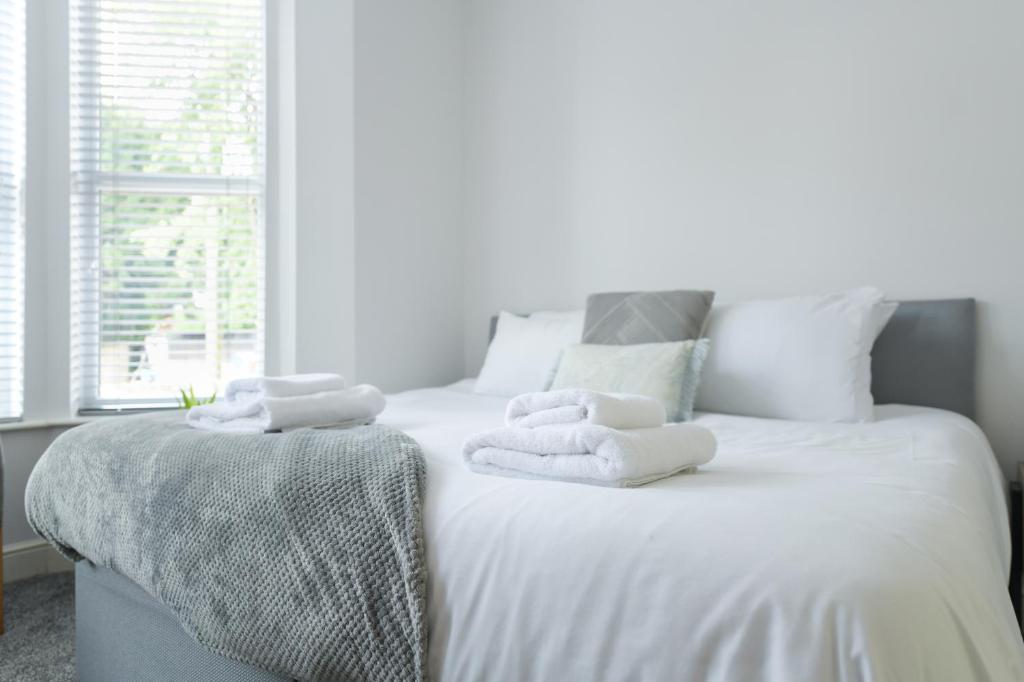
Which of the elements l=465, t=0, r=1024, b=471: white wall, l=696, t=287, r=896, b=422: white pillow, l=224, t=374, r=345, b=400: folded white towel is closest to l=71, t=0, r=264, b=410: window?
l=465, t=0, r=1024, b=471: white wall

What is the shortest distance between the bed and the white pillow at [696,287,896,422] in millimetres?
724

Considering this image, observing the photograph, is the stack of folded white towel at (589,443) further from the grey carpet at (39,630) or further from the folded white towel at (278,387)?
the grey carpet at (39,630)

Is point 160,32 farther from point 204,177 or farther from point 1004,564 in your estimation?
point 1004,564

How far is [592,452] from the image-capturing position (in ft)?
4.16

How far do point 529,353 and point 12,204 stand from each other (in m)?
2.10

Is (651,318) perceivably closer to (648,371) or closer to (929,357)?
(648,371)

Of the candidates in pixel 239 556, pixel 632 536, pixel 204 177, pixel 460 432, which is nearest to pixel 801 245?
pixel 460 432

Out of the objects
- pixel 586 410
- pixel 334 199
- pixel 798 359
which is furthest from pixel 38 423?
pixel 798 359

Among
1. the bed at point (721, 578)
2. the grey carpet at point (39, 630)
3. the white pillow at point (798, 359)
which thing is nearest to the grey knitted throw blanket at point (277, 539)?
the bed at point (721, 578)

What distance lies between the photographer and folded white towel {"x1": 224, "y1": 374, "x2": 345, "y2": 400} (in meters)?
1.94

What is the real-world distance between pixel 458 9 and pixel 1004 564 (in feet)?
10.8

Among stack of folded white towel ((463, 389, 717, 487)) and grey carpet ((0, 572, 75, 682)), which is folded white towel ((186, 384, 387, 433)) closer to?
stack of folded white towel ((463, 389, 717, 487))

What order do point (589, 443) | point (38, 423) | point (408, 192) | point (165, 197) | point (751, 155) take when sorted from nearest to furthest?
1. point (589, 443)
2. point (751, 155)
3. point (38, 423)
4. point (165, 197)
5. point (408, 192)

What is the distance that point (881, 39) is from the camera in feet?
8.23
